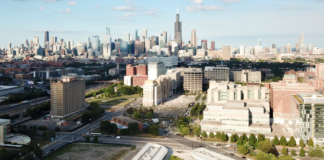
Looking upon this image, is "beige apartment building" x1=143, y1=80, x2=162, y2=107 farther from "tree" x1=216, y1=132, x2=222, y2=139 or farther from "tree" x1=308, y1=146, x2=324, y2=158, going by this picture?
"tree" x1=308, y1=146, x2=324, y2=158

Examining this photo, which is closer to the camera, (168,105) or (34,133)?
(34,133)

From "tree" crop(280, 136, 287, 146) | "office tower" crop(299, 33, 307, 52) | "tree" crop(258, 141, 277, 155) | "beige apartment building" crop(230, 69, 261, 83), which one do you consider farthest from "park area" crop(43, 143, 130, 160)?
"office tower" crop(299, 33, 307, 52)

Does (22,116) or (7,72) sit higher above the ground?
(7,72)

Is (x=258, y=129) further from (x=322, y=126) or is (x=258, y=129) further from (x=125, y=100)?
(x=125, y=100)

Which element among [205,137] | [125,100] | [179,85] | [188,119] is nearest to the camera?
[205,137]

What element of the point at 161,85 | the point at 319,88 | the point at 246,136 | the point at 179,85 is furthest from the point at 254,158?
the point at 179,85

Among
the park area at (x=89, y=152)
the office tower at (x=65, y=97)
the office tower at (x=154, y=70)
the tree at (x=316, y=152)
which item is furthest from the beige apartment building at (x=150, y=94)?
the tree at (x=316, y=152)
